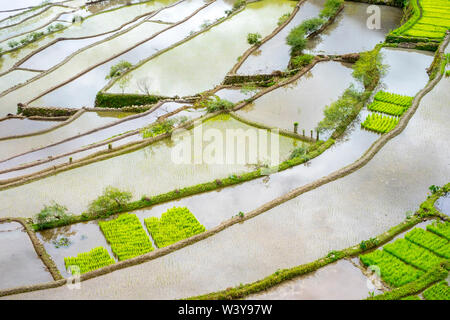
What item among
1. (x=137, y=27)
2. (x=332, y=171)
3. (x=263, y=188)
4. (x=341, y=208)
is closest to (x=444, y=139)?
(x=332, y=171)

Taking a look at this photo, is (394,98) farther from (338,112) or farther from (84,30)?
(84,30)

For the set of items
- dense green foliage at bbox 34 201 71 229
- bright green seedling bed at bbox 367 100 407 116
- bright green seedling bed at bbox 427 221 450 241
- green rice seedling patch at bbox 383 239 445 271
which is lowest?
green rice seedling patch at bbox 383 239 445 271

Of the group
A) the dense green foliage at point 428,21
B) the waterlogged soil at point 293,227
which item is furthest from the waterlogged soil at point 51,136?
the dense green foliage at point 428,21

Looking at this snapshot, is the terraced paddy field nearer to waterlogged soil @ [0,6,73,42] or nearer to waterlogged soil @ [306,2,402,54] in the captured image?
waterlogged soil @ [306,2,402,54]

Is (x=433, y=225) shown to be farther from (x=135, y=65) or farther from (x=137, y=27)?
(x=137, y=27)

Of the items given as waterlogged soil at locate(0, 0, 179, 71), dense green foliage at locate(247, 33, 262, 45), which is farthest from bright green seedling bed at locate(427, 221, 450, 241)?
waterlogged soil at locate(0, 0, 179, 71)

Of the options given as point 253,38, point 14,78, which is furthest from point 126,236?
point 14,78
